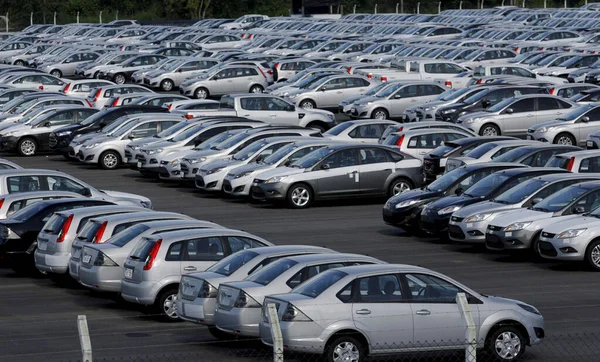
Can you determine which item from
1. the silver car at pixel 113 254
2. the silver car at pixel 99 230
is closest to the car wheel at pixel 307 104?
the silver car at pixel 99 230

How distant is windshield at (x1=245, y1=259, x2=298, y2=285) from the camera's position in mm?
16062

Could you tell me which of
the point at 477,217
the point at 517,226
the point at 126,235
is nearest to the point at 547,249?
the point at 517,226

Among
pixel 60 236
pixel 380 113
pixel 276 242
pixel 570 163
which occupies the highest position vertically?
pixel 570 163

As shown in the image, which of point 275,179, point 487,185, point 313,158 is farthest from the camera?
point 313,158

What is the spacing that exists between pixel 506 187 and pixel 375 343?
11978 millimetres

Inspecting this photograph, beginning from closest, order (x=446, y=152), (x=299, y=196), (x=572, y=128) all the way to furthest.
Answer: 1. (x=299, y=196)
2. (x=446, y=152)
3. (x=572, y=128)

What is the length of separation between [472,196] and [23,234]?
864 centimetres

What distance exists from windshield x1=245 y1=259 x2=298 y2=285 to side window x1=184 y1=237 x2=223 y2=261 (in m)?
2.14

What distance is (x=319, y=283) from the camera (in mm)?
14781

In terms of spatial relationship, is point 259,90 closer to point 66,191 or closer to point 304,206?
point 304,206

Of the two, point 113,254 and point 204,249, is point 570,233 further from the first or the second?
point 113,254

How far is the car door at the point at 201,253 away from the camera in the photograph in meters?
18.3

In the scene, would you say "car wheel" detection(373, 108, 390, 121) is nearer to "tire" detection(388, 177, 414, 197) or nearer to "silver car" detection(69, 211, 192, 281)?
"tire" detection(388, 177, 414, 197)

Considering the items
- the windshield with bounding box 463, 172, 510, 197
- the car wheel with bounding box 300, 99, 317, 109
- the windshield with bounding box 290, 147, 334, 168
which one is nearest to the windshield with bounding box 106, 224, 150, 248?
the windshield with bounding box 463, 172, 510, 197
